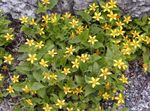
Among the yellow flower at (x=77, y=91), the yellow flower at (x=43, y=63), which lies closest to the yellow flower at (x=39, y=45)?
the yellow flower at (x=43, y=63)

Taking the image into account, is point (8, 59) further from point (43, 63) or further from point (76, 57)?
point (76, 57)

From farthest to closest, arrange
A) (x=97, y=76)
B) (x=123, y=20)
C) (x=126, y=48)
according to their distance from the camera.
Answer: (x=123, y=20), (x=126, y=48), (x=97, y=76)

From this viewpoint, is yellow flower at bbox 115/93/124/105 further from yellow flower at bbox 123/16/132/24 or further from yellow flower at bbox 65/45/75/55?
yellow flower at bbox 123/16/132/24

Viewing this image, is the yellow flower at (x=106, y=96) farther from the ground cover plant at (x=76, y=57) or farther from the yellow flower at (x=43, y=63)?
the yellow flower at (x=43, y=63)

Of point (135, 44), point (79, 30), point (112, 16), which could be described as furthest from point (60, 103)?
point (112, 16)

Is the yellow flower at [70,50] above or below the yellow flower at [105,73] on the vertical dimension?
above

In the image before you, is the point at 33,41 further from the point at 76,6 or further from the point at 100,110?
the point at 100,110

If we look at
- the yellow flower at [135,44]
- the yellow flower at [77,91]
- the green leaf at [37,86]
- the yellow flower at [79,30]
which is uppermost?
the yellow flower at [79,30]

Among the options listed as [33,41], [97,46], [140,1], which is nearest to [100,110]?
[97,46]
